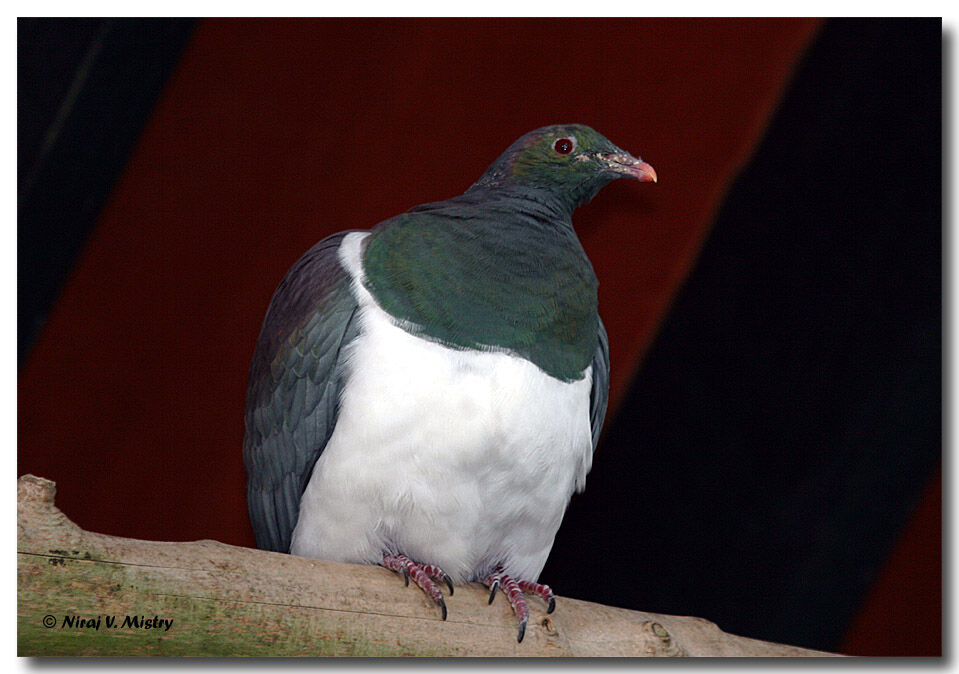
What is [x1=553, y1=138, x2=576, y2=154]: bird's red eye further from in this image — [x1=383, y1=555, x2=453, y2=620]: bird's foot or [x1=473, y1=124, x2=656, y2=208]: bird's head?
[x1=383, y1=555, x2=453, y2=620]: bird's foot

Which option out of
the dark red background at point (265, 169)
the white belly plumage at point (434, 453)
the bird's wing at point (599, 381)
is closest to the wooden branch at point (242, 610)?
the white belly plumage at point (434, 453)

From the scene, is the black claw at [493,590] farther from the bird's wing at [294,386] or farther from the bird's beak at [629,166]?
the bird's beak at [629,166]

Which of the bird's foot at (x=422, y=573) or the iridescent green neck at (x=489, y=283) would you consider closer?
the bird's foot at (x=422, y=573)

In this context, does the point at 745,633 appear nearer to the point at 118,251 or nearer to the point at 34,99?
the point at 118,251

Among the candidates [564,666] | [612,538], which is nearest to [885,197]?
[612,538]

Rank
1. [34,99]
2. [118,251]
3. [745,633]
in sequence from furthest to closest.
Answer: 1. [745,633]
2. [118,251]
3. [34,99]
